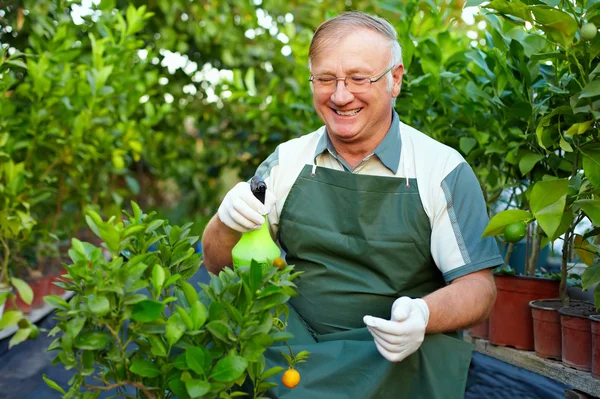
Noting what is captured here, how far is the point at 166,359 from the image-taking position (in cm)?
122

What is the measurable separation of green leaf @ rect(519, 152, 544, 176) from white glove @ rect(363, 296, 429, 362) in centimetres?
70

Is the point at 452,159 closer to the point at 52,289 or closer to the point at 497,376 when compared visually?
the point at 497,376

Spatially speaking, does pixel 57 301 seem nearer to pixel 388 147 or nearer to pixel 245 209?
pixel 245 209

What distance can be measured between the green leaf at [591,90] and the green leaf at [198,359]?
947mm

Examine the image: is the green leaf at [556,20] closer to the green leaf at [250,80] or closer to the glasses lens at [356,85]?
the glasses lens at [356,85]

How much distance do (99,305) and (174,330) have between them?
0.12 meters

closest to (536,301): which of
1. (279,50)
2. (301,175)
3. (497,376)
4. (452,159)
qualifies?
(497,376)

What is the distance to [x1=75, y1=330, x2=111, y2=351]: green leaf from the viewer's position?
1.16 metres

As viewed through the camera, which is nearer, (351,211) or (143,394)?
(143,394)

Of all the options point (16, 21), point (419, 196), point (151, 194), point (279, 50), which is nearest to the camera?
point (419, 196)

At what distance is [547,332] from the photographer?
204 cm

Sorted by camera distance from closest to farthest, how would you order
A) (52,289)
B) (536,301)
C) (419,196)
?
(419,196) < (536,301) < (52,289)

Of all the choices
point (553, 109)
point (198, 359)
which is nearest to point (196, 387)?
point (198, 359)

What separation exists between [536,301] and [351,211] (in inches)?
29.7
